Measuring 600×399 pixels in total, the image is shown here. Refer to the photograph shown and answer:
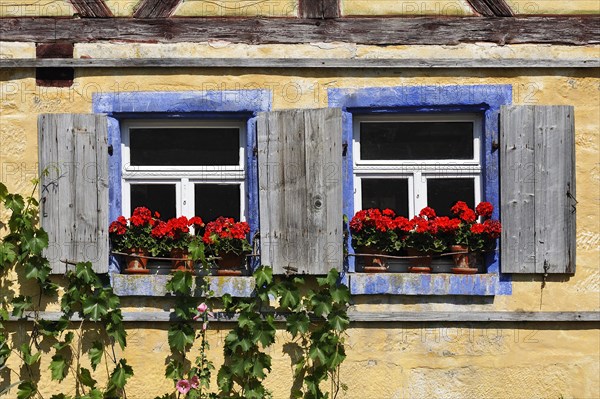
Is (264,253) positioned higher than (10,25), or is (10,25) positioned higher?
(10,25)

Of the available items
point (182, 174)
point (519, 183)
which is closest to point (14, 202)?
point (182, 174)

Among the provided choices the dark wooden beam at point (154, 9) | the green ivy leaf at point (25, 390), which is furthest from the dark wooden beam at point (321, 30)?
the green ivy leaf at point (25, 390)

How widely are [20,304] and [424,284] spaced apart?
8.64ft

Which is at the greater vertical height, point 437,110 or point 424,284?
point 437,110

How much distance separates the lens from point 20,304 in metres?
5.52

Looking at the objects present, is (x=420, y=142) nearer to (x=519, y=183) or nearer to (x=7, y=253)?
(x=519, y=183)

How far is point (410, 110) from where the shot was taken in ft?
18.3

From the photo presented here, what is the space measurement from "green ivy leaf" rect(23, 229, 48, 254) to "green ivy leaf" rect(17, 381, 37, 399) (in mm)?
886

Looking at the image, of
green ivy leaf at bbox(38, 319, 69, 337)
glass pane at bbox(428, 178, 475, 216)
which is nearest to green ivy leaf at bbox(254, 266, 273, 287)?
glass pane at bbox(428, 178, 475, 216)

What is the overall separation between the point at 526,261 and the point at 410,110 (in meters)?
1.23

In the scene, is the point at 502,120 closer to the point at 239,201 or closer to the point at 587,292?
the point at 587,292

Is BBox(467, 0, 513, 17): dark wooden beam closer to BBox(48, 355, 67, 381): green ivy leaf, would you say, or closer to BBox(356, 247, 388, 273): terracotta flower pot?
BBox(356, 247, 388, 273): terracotta flower pot

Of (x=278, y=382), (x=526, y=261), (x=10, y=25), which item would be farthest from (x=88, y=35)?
(x=526, y=261)

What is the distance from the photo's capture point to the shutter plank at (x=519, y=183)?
543 centimetres
